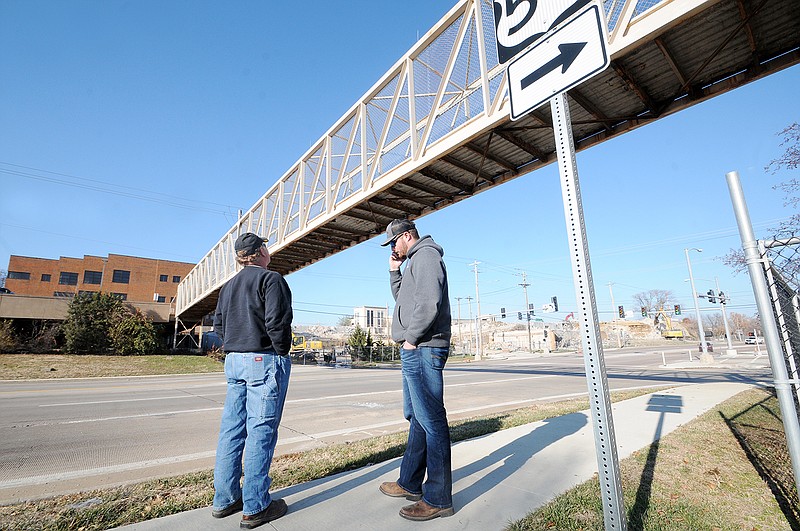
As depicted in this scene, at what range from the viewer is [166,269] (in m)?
53.5

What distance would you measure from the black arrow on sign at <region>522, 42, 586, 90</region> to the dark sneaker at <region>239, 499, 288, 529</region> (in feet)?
10.2

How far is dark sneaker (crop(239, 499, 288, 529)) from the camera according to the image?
2527 mm

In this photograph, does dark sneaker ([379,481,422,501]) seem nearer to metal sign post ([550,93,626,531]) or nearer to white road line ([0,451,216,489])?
metal sign post ([550,93,626,531])

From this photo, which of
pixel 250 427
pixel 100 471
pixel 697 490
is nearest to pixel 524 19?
pixel 250 427

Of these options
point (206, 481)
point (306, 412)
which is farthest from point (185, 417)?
point (206, 481)

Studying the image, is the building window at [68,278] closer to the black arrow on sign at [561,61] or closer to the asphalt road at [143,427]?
the asphalt road at [143,427]

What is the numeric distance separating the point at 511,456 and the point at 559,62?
377cm

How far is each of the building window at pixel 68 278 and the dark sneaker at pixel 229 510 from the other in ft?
207

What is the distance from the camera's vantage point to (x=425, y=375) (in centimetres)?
281

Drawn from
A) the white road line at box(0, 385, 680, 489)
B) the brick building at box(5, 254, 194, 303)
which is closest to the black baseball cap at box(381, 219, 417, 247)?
the white road line at box(0, 385, 680, 489)

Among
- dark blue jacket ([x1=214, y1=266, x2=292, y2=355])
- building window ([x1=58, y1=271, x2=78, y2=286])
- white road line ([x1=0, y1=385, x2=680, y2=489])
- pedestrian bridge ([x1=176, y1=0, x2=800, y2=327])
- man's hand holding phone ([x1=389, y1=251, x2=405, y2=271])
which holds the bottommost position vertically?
white road line ([x1=0, y1=385, x2=680, y2=489])

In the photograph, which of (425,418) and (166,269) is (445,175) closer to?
(425,418)

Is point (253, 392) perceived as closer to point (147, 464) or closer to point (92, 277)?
point (147, 464)

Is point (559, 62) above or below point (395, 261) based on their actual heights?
above
